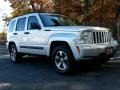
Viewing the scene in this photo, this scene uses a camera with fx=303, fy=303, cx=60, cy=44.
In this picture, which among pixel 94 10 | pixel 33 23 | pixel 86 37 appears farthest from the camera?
pixel 94 10

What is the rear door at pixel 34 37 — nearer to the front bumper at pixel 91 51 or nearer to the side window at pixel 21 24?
the side window at pixel 21 24

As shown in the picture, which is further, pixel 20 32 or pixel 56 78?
pixel 20 32

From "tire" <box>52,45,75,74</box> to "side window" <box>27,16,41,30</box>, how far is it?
1.25 m

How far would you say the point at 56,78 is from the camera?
27.8 ft

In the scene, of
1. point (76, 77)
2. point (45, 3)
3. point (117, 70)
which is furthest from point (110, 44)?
point (45, 3)

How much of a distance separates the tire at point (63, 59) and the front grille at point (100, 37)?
2.60 ft

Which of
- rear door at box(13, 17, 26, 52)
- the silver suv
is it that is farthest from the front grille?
rear door at box(13, 17, 26, 52)

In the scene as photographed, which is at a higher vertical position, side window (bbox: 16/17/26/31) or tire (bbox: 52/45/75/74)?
side window (bbox: 16/17/26/31)

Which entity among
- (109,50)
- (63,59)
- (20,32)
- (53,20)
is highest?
(53,20)

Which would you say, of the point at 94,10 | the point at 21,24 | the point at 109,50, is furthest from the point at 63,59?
the point at 94,10

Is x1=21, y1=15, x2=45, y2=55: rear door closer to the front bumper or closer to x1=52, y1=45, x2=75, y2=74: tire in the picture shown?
x1=52, y1=45, x2=75, y2=74: tire

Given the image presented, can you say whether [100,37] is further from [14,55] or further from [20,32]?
[14,55]

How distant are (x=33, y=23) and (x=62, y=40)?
1.91 m

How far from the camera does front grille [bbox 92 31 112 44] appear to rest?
28.2ft
